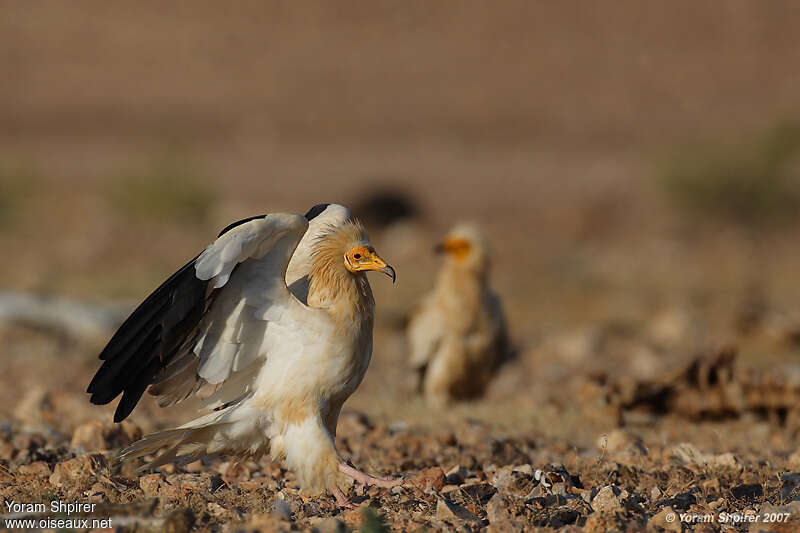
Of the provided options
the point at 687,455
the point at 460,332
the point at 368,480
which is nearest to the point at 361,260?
the point at 368,480

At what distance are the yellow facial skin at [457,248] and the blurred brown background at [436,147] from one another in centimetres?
159

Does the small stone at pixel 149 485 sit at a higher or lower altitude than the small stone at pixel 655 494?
higher

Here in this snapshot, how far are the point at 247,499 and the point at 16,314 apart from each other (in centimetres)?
725

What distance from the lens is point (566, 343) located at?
12.2 m

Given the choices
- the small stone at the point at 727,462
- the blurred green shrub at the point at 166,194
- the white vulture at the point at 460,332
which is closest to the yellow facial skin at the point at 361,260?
the small stone at the point at 727,462

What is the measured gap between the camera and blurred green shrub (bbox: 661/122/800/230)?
22.3m

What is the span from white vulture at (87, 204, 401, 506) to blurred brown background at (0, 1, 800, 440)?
254 centimetres

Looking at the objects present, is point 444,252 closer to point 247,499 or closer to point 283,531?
point 247,499

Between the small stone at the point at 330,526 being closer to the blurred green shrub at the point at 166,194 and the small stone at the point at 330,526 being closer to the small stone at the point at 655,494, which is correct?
the small stone at the point at 655,494

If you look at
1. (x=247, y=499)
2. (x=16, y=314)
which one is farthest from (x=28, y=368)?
(x=247, y=499)

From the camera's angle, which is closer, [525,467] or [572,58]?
[525,467]

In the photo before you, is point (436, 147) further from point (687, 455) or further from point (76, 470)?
point (76, 470)

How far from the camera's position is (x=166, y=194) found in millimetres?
21422

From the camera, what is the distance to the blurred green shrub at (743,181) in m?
22.3
